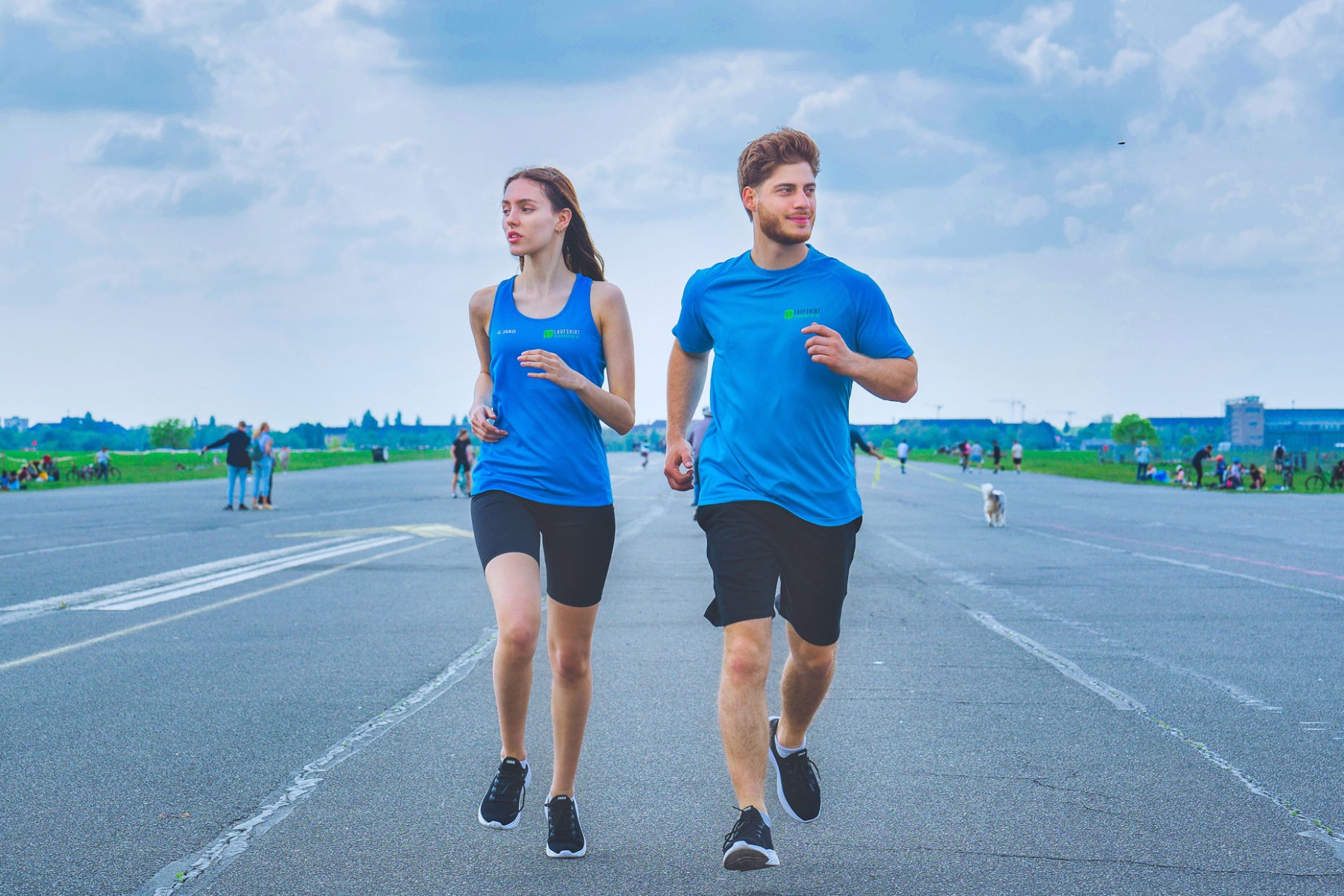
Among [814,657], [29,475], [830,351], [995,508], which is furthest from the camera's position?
[29,475]

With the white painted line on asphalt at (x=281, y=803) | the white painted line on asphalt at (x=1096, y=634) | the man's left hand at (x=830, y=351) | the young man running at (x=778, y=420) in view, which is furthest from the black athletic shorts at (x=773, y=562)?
the white painted line on asphalt at (x=1096, y=634)

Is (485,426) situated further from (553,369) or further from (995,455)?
(995,455)

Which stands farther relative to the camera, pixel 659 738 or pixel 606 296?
pixel 659 738

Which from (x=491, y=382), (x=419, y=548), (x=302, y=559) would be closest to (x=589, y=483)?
(x=491, y=382)

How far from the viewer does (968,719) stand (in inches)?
223

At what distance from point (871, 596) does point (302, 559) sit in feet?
21.9

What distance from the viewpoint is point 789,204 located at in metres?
3.85

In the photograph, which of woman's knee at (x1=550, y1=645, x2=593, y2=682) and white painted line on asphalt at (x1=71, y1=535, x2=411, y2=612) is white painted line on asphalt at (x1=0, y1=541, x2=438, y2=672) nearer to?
white painted line on asphalt at (x1=71, y1=535, x2=411, y2=612)

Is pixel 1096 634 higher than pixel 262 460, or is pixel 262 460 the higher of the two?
pixel 262 460

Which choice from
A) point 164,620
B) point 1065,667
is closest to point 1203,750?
point 1065,667

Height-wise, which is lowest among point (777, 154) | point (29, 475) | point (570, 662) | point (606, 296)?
point (29, 475)

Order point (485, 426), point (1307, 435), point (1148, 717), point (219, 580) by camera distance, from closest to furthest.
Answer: point (485, 426), point (1148, 717), point (219, 580), point (1307, 435)

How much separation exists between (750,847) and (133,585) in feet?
30.1

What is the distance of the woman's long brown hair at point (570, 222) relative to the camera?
13.7 ft
